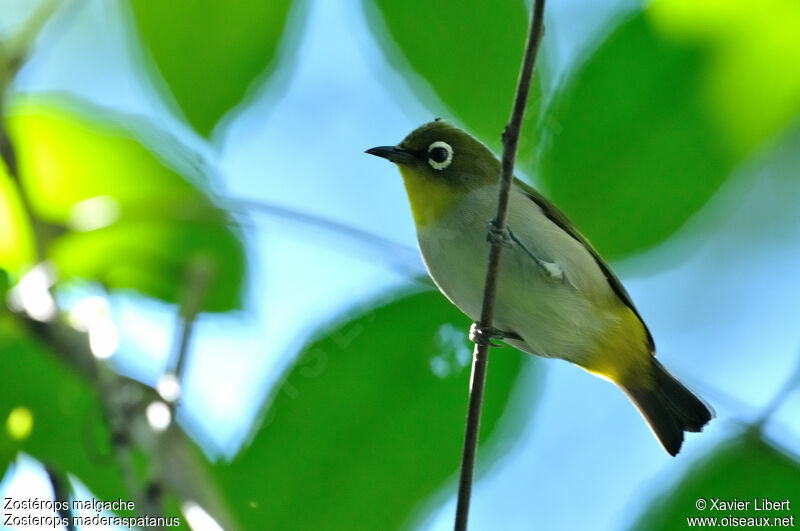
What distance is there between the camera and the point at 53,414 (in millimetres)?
2000

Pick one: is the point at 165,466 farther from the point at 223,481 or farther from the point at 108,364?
the point at 108,364

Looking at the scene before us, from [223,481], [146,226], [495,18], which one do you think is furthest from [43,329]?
[495,18]

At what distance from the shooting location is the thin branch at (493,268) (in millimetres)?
1472

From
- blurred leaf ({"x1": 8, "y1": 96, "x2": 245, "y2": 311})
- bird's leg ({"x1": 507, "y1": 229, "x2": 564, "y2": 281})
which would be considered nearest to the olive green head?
bird's leg ({"x1": 507, "y1": 229, "x2": 564, "y2": 281})

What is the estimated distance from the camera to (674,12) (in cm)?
191

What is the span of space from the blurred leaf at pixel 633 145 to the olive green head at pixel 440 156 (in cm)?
113

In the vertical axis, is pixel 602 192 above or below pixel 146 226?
above

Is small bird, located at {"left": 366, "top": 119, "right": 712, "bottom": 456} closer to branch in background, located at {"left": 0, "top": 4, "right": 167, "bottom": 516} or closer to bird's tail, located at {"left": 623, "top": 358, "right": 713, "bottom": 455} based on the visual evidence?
bird's tail, located at {"left": 623, "top": 358, "right": 713, "bottom": 455}

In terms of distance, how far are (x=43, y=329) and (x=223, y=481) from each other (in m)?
0.63

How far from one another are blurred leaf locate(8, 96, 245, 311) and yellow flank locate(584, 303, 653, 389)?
5.05 feet

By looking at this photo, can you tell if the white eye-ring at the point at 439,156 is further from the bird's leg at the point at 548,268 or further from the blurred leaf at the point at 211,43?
the blurred leaf at the point at 211,43

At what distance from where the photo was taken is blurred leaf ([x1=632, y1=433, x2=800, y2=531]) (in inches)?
69.0

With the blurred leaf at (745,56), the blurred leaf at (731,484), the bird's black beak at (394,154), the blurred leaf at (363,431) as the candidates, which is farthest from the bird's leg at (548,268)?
the blurred leaf at (731,484)

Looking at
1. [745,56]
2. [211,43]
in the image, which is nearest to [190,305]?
[211,43]
